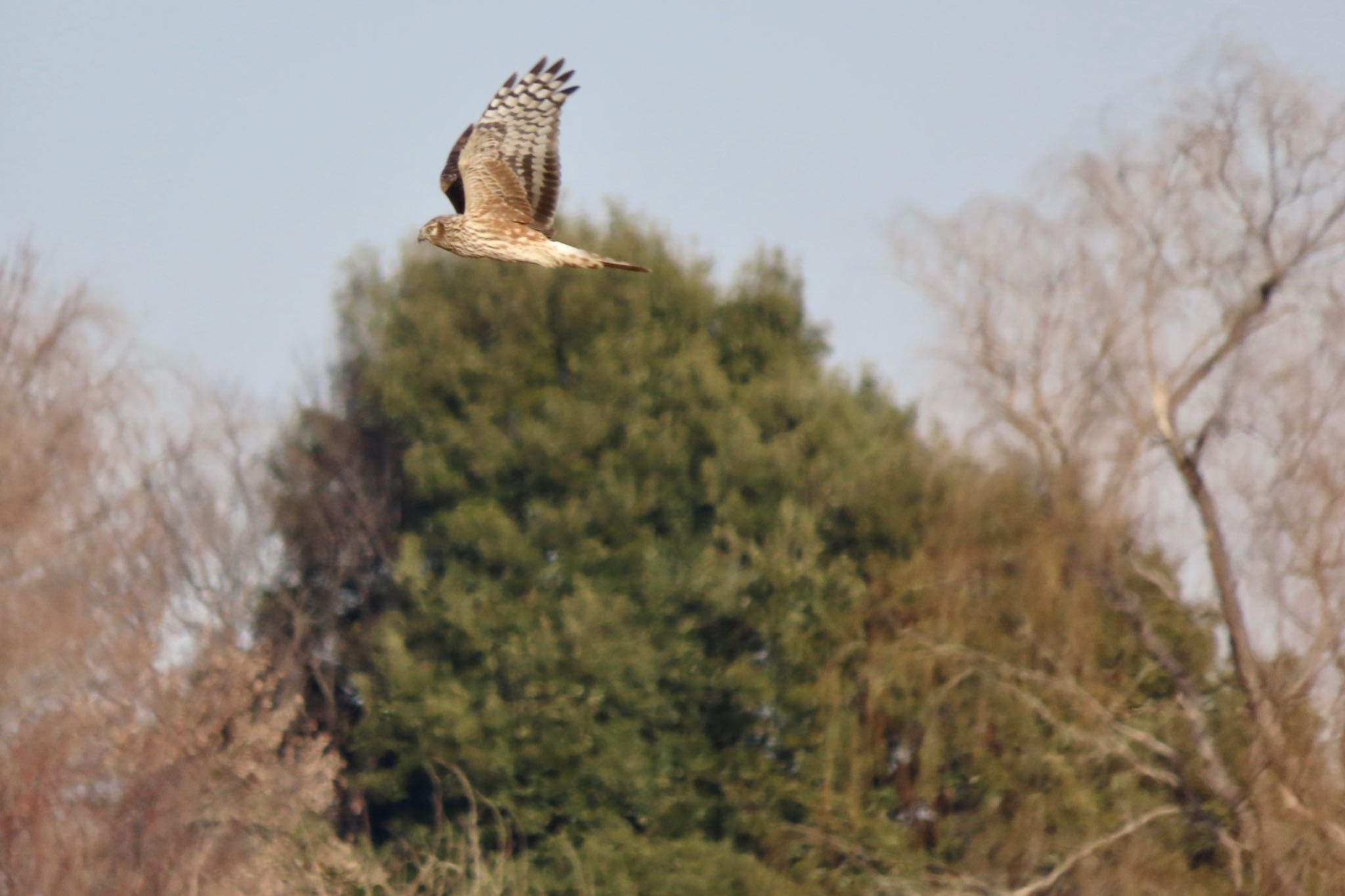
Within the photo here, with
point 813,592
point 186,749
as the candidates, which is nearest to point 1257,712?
point 813,592

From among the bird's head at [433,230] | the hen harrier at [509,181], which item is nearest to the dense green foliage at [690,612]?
the hen harrier at [509,181]

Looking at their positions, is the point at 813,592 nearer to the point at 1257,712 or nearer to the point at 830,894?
the point at 830,894

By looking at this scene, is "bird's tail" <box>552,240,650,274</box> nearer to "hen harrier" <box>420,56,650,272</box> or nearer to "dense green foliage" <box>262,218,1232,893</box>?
"hen harrier" <box>420,56,650,272</box>

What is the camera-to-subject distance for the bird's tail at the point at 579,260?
9.28m

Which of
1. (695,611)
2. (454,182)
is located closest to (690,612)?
(695,611)

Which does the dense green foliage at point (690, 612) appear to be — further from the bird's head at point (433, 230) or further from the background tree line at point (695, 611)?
the bird's head at point (433, 230)

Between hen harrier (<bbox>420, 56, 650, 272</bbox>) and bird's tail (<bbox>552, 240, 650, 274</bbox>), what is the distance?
4 cm

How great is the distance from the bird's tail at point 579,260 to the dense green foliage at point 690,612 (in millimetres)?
10040

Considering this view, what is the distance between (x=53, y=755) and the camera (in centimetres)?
1591

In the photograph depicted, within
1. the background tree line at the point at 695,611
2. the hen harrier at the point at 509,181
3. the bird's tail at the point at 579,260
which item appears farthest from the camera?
the background tree line at the point at 695,611

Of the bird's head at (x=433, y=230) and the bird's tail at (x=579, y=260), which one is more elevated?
the bird's head at (x=433, y=230)

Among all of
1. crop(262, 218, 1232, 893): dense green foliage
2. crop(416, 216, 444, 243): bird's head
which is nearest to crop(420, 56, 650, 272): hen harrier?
crop(416, 216, 444, 243): bird's head

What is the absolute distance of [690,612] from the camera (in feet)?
78.4

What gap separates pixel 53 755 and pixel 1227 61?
1234cm
